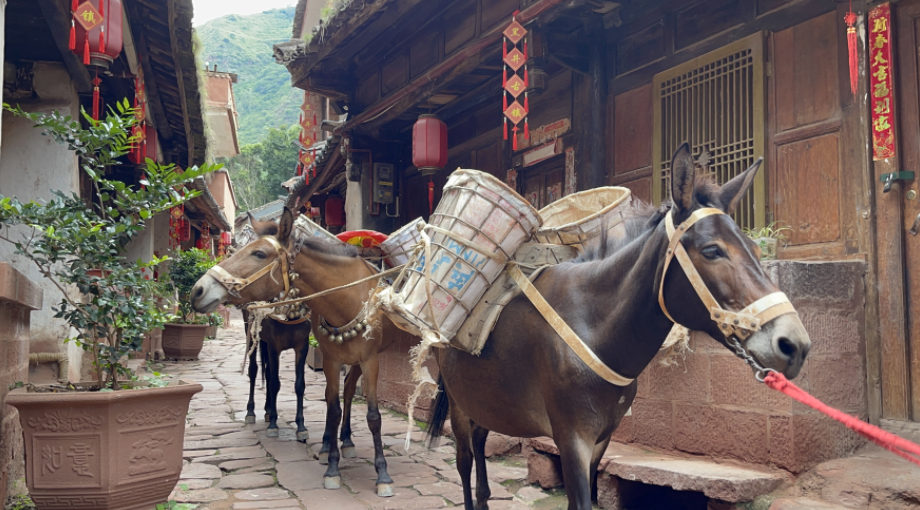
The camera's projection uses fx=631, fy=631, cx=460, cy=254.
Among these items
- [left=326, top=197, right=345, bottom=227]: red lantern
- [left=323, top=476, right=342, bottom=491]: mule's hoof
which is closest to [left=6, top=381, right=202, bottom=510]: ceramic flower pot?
[left=323, top=476, right=342, bottom=491]: mule's hoof

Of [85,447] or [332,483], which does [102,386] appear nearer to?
[85,447]

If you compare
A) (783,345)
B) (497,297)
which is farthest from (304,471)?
(783,345)

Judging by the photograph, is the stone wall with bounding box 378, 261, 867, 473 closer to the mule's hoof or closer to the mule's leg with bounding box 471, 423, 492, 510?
the mule's leg with bounding box 471, 423, 492, 510

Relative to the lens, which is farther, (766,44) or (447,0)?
(447,0)

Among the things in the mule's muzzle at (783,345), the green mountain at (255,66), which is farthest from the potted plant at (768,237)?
the green mountain at (255,66)

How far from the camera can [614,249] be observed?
299cm

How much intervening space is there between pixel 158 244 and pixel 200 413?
7.44 metres

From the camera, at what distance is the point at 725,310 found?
6.85 feet

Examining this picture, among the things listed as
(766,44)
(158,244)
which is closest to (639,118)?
(766,44)

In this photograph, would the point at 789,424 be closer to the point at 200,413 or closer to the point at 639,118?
the point at 639,118

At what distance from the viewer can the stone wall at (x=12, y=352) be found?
12.3ft

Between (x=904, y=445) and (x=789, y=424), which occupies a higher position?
(x=904, y=445)

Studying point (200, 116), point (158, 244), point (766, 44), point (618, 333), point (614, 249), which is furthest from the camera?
point (158, 244)

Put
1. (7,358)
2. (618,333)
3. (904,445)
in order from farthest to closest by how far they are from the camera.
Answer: (7,358) < (618,333) < (904,445)
